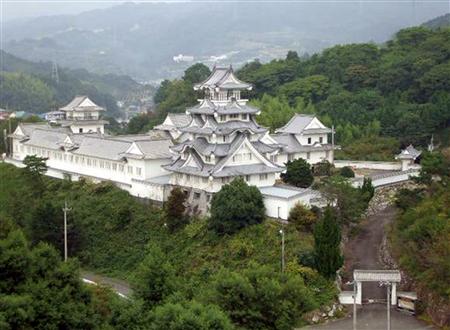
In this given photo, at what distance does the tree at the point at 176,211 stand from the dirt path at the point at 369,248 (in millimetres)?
6488

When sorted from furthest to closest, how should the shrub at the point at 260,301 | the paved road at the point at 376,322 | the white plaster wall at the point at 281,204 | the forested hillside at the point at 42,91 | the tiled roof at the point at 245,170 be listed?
the forested hillside at the point at 42,91, the tiled roof at the point at 245,170, the white plaster wall at the point at 281,204, the paved road at the point at 376,322, the shrub at the point at 260,301

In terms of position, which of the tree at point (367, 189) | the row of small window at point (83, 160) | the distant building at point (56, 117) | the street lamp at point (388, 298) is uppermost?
the distant building at point (56, 117)

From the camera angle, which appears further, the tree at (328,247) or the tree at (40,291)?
the tree at (328,247)

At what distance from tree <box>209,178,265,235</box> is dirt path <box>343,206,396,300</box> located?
11.7 ft

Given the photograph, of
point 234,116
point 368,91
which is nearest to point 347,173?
point 234,116

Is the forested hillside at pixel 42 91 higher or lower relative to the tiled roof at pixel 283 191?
higher

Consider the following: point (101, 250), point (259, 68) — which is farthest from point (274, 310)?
point (259, 68)

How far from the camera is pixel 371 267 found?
28.2m

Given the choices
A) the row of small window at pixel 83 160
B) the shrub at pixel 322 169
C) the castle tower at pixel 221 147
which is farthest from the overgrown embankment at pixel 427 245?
the row of small window at pixel 83 160

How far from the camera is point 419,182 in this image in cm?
3219

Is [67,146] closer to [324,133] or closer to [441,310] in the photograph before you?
[324,133]

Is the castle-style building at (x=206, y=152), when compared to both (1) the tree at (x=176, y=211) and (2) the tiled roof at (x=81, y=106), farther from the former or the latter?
(2) the tiled roof at (x=81, y=106)

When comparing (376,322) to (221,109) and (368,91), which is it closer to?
(221,109)

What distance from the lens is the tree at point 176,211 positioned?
3198 cm
